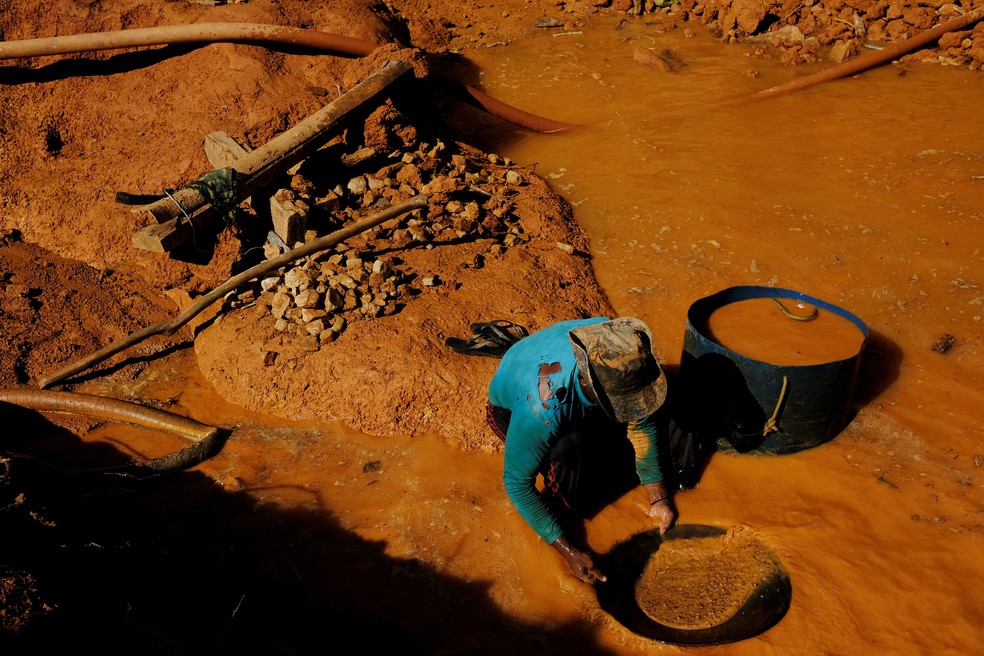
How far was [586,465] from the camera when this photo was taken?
3486 mm

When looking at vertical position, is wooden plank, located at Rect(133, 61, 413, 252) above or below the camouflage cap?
above

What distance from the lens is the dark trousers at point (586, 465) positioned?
3.30 metres

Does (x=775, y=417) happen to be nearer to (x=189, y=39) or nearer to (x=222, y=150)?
(x=222, y=150)

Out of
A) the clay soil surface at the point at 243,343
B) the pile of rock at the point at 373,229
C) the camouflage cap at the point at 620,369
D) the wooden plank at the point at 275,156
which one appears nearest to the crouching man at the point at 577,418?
the camouflage cap at the point at 620,369

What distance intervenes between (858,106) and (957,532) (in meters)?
5.17

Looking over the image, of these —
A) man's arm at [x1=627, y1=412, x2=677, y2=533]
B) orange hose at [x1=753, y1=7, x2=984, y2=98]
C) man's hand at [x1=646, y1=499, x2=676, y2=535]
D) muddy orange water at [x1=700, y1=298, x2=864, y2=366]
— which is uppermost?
orange hose at [x1=753, y1=7, x2=984, y2=98]

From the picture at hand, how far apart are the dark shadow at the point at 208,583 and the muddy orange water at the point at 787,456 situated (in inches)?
1.4

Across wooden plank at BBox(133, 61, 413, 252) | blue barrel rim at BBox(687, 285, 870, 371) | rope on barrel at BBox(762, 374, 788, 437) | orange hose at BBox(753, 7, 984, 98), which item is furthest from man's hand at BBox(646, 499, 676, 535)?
orange hose at BBox(753, 7, 984, 98)

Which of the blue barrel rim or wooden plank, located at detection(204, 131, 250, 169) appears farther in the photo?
wooden plank, located at detection(204, 131, 250, 169)

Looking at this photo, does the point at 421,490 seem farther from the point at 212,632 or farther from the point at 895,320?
the point at 895,320

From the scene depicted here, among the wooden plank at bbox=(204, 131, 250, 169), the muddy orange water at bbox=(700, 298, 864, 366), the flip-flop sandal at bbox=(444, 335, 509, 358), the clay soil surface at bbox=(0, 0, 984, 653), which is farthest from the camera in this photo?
the wooden plank at bbox=(204, 131, 250, 169)

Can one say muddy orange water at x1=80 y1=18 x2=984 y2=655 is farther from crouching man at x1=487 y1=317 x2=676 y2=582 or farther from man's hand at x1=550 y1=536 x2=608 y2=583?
crouching man at x1=487 y1=317 x2=676 y2=582

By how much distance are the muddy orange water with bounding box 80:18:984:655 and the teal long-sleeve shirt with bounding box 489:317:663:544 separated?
1.40 feet

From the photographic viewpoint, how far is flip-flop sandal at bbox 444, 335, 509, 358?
4250 millimetres
